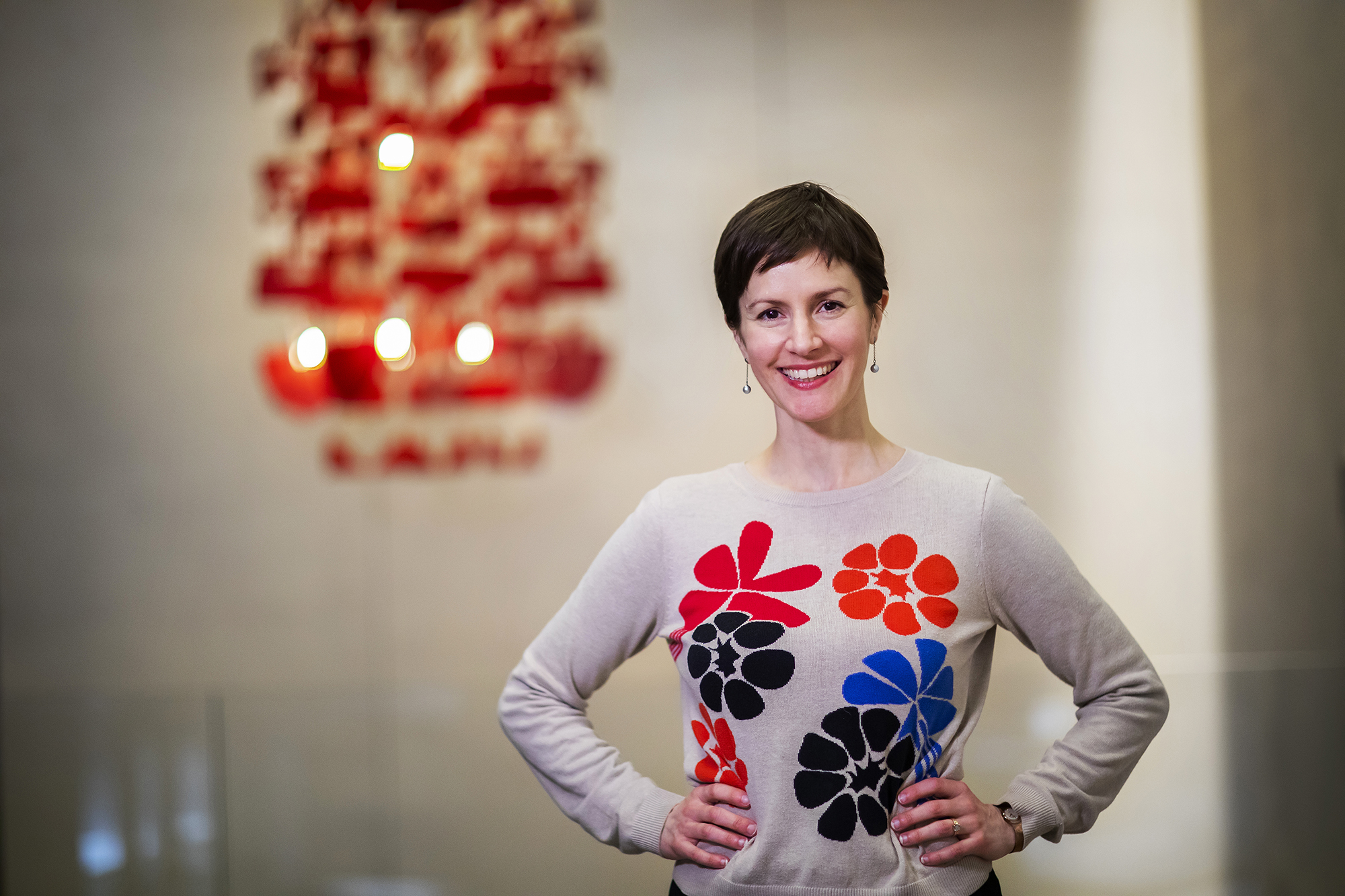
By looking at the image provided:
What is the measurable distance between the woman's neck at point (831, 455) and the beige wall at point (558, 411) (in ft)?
3.57

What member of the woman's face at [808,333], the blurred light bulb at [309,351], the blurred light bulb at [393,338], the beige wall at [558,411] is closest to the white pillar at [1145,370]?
the beige wall at [558,411]

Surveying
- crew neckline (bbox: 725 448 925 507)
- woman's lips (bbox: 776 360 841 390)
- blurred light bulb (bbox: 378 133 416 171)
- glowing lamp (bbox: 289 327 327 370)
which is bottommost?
crew neckline (bbox: 725 448 925 507)

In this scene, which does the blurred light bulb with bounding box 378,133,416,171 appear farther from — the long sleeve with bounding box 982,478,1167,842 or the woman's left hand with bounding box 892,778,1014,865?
the woman's left hand with bounding box 892,778,1014,865

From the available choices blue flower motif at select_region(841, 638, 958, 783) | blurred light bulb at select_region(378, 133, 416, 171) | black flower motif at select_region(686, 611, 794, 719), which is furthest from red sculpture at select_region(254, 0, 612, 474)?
blue flower motif at select_region(841, 638, 958, 783)

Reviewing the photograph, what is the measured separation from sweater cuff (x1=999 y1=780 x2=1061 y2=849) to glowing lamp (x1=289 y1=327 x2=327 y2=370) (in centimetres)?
192

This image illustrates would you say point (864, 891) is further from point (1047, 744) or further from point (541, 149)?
point (541, 149)

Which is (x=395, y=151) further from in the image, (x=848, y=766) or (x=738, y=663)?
(x=848, y=766)

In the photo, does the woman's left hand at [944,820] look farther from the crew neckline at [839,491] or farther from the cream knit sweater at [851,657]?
the crew neckline at [839,491]

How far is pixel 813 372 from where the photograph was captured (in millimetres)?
1308

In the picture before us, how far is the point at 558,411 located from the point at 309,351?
0.64 m

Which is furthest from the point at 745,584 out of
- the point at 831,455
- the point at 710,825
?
the point at 710,825

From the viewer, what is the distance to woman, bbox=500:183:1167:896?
1242 millimetres

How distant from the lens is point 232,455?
2596mm

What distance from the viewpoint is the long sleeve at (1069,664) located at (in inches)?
51.7
